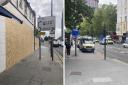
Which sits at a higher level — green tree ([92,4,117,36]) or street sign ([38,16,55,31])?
green tree ([92,4,117,36])

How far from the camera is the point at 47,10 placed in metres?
17.2

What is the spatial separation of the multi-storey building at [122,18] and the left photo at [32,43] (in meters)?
60.6

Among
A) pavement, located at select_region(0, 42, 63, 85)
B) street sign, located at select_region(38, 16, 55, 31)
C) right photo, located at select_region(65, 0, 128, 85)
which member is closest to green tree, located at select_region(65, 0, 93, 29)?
right photo, located at select_region(65, 0, 128, 85)

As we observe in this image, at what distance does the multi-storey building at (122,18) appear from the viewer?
264 ft

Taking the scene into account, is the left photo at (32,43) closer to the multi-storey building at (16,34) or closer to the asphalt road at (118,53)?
the multi-storey building at (16,34)

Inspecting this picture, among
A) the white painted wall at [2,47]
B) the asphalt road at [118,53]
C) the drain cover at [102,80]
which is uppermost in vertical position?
the white painted wall at [2,47]

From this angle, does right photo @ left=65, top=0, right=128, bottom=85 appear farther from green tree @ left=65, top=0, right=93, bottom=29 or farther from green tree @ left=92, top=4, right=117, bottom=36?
green tree @ left=92, top=4, right=117, bottom=36

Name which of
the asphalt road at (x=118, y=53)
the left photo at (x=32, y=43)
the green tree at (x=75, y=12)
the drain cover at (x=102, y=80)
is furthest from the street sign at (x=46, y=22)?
the asphalt road at (x=118, y=53)

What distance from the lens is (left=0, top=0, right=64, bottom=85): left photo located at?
52.5 feet

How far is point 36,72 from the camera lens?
1692 centimetres

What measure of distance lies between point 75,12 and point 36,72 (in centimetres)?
1002

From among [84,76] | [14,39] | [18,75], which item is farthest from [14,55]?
[84,76]

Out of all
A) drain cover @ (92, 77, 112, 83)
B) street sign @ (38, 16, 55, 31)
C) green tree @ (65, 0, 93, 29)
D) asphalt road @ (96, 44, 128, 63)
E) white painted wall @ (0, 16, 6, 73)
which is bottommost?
asphalt road @ (96, 44, 128, 63)

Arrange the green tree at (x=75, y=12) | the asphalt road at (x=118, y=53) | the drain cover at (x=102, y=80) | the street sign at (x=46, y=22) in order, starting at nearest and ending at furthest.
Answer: the drain cover at (x=102, y=80), the street sign at (x=46, y=22), the green tree at (x=75, y=12), the asphalt road at (x=118, y=53)
